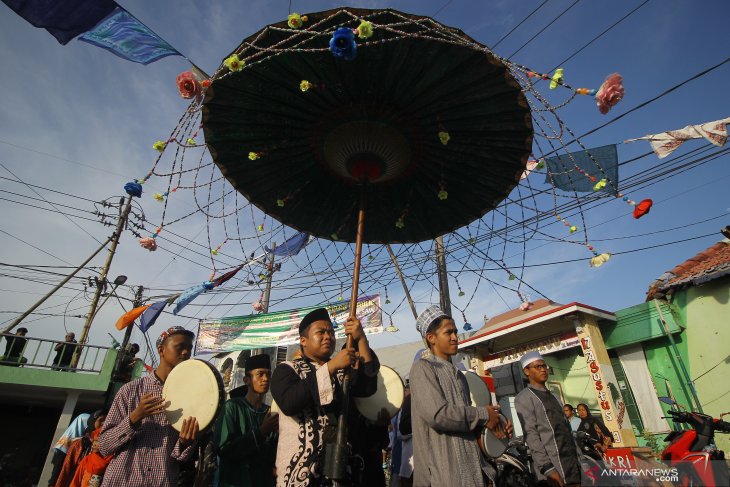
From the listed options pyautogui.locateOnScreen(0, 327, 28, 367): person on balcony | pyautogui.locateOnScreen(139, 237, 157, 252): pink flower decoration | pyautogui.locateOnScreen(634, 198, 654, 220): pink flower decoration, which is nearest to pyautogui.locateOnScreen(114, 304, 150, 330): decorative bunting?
pyautogui.locateOnScreen(0, 327, 28, 367): person on balcony

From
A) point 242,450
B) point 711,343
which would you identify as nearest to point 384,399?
point 242,450

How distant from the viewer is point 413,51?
261cm

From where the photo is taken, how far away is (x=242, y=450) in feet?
10.1

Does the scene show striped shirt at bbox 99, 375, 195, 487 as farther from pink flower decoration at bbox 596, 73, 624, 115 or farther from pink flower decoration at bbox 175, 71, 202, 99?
pink flower decoration at bbox 596, 73, 624, 115

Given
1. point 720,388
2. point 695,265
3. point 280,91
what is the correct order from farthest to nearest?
1. point 695,265
2. point 720,388
3. point 280,91

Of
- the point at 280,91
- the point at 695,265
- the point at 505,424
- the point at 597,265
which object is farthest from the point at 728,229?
the point at 280,91

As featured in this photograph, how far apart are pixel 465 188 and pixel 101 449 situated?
343 centimetres

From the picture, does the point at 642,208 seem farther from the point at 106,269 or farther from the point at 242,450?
the point at 106,269

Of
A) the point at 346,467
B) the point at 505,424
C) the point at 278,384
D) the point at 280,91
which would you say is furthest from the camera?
the point at 280,91

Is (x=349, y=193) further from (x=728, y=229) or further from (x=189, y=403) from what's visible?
(x=728, y=229)

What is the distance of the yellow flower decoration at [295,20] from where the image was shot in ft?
7.97

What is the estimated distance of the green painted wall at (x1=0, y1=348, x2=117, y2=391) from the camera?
1163cm

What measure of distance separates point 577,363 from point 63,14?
12.9 m

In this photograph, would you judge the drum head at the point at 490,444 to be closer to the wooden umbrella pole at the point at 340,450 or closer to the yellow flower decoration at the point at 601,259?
the wooden umbrella pole at the point at 340,450
